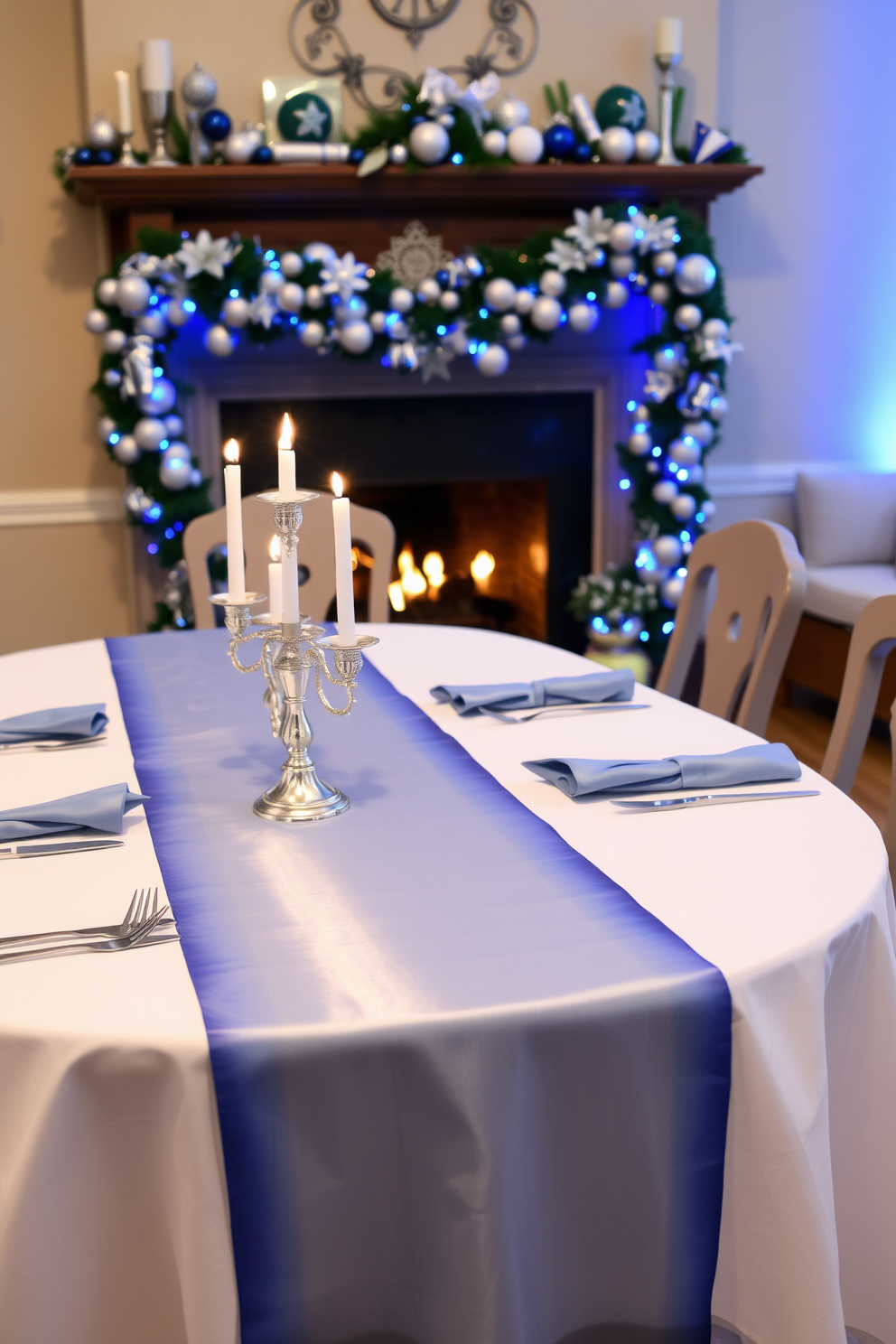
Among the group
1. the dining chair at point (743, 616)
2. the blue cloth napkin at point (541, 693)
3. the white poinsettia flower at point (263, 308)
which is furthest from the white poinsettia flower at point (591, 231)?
the blue cloth napkin at point (541, 693)

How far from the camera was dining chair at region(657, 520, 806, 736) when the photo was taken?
70.6 inches

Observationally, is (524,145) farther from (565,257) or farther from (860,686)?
(860,686)

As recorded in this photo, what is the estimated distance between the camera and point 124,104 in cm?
328

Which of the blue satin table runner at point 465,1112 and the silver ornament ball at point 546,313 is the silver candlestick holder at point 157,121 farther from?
the blue satin table runner at point 465,1112

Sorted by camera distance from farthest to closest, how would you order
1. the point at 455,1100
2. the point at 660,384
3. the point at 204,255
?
1. the point at 660,384
2. the point at 204,255
3. the point at 455,1100

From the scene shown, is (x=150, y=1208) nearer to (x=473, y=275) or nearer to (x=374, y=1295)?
(x=374, y=1295)

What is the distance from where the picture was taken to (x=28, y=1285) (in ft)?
2.71

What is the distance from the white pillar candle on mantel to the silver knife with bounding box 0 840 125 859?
2.82 meters

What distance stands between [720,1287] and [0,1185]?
55cm

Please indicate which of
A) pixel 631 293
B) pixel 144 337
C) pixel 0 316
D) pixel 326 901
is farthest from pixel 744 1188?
pixel 0 316

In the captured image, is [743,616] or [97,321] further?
[97,321]

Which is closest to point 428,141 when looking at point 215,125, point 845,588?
point 215,125

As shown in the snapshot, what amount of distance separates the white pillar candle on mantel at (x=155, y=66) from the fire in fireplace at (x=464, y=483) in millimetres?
922

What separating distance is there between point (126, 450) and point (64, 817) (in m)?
2.42
